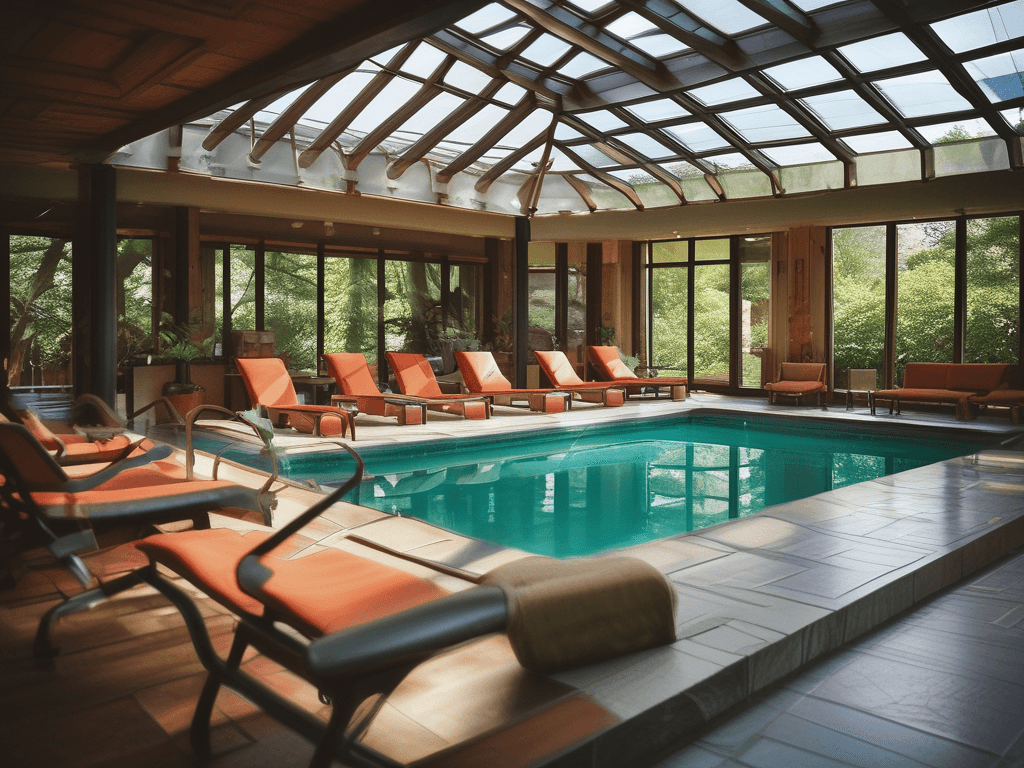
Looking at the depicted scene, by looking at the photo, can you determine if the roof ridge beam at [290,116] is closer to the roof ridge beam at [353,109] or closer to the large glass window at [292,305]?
the roof ridge beam at [353,109]

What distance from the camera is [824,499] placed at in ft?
17.6

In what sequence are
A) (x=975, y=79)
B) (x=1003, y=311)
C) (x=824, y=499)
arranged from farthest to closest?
(x=1003, y=311), (x=975, y=79), (x=824, y=499)

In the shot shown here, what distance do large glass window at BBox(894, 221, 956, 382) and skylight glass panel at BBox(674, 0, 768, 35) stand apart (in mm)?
5707

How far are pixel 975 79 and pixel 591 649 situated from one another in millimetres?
9443

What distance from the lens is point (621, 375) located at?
13.5 metres

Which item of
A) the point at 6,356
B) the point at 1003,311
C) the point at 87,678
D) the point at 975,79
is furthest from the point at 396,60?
the point at 1003,311

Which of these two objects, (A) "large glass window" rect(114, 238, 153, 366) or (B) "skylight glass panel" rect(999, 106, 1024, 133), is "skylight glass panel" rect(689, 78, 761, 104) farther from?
(A) "large glass window" rect(114, 238, 153, 366)

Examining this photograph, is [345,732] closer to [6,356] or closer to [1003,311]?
[6,356]

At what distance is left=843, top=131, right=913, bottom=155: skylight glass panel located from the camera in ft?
36.6

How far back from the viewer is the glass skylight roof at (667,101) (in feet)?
27.8

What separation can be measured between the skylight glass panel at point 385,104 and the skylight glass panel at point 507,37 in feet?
3.57

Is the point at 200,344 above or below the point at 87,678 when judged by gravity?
above

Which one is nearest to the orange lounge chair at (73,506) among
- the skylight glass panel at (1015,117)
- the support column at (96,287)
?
the support column at (96,287)

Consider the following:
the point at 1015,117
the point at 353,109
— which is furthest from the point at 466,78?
the point at 1015,117
